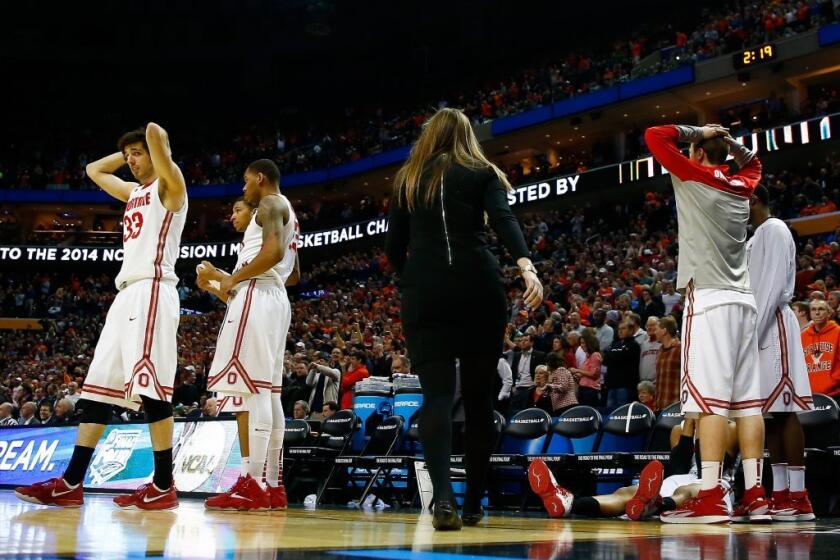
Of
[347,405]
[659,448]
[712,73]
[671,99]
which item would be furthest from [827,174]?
[659,448]

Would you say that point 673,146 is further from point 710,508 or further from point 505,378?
point 505,378

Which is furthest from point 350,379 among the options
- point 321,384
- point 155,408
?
point 155,408

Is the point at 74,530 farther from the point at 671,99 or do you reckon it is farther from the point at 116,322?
the point at 671,99

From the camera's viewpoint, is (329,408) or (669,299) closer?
(329,408)

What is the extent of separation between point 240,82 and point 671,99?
817 inches

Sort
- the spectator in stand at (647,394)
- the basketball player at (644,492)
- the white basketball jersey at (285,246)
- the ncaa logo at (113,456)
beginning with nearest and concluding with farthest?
1. the basketball player at (644,492)
2. the white basketball jersey at (285,246)
3. the spectator in stand at (647,394)
4. the ncaa logo at (113,456)

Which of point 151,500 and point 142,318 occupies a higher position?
point 142,318

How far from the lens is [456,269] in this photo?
134 inches

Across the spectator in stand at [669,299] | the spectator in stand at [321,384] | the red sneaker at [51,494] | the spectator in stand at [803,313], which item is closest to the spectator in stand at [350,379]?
the spectator in stand at [321,384]

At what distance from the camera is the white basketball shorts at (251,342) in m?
4.88

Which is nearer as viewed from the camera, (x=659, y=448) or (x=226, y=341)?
(x=226, y=341)

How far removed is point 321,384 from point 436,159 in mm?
7616

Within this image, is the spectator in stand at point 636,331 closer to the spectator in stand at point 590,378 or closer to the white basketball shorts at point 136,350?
the spectator in stand at point 590,378

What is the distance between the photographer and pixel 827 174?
1919 centimetres
